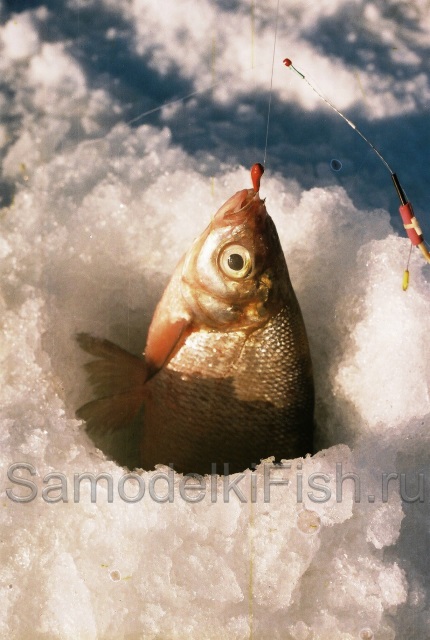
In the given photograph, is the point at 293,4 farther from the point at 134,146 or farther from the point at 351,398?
the point at 351,398

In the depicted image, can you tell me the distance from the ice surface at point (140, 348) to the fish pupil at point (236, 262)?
467 millimetres

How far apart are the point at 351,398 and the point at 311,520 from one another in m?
0.53

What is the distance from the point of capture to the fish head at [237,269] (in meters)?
1.80

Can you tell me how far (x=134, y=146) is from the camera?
Answer: 8.07 feet

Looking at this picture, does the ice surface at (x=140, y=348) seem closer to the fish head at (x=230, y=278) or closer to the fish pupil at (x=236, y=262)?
the fish head at (x=230, y=278)

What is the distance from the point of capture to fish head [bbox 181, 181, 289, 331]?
1805 millimetres

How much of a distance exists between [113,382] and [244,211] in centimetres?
77

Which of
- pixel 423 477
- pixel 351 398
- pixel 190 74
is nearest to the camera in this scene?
pixel 423 477

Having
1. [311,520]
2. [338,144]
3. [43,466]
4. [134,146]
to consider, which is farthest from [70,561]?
[338,144]

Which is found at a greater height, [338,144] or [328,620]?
[338,144]

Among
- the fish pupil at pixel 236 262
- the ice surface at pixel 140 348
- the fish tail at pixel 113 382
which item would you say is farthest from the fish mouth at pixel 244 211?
the fish tail at pixel 113 382

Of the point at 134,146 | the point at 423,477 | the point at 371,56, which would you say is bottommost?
the point at 423,477

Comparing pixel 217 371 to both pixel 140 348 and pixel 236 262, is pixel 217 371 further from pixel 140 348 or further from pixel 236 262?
pixel 140 348

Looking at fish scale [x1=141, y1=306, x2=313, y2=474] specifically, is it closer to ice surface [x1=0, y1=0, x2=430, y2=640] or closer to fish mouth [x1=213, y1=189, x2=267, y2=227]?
ice surface [x1=0, y1=0, x2=430, y2=640]
